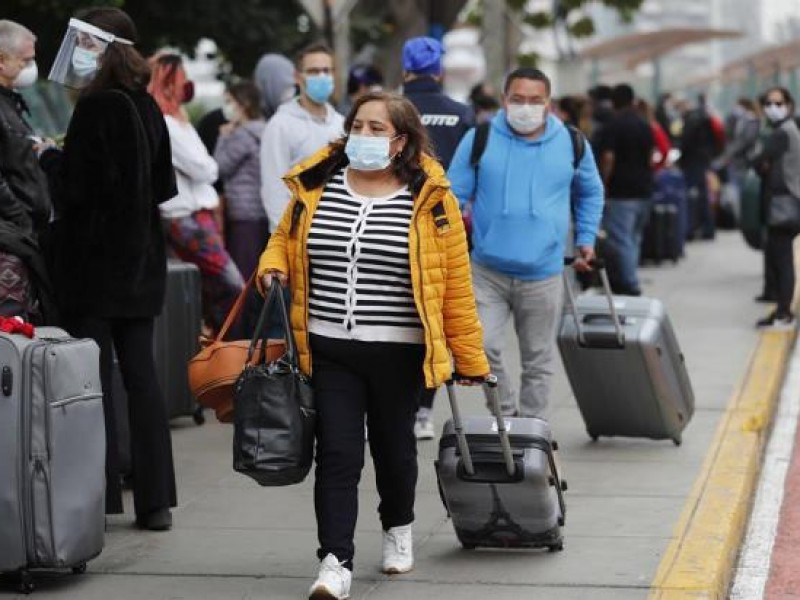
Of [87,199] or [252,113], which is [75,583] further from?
[252,113]

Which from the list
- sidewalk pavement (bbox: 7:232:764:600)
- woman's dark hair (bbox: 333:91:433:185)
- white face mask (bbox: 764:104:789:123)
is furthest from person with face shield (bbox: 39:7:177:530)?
white face mask (bbox: 764:104:789:123)

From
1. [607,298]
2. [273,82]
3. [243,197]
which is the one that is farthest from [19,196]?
[273,82]

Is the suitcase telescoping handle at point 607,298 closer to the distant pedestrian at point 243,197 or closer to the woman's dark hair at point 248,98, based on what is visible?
the distant pedestrian at point 243,197

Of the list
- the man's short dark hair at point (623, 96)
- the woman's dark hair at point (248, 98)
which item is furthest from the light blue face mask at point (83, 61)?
the man's short dark hair at point (623, 96)

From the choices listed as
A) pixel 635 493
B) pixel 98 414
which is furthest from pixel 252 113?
pixel 98 414

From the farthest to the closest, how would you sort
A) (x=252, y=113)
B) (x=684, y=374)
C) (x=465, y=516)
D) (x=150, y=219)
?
(x=252, y=113) < (x=684, y=374) < (x=150, y=219) < (x=465, y=516)

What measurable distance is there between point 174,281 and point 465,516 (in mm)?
3343

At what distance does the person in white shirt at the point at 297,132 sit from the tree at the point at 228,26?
6489 mm

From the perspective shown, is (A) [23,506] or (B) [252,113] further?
(B) [252,113]

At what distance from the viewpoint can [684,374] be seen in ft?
32.2

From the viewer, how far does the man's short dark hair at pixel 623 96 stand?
17219 mm

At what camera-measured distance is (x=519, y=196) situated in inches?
345

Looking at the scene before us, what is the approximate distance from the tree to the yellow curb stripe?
282 inches

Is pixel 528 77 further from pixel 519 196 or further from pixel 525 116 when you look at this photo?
pixel 519 196
